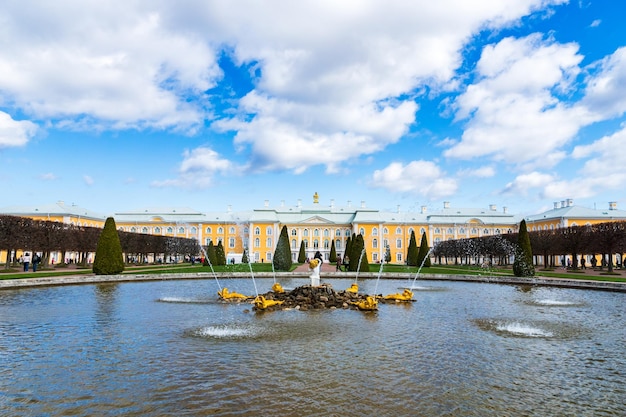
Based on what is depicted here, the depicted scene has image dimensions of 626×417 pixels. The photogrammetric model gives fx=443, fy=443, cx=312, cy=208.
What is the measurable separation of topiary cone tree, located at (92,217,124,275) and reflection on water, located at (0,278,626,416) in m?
12.1

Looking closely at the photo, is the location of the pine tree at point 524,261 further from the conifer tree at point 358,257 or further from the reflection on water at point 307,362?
the reflection on water at point 307,362

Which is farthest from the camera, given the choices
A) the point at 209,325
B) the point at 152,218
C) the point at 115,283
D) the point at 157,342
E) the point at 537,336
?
the point at 152,218

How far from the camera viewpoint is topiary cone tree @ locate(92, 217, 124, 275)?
989 inches

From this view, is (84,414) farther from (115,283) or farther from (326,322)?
(115,283)

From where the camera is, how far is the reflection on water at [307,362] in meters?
5.57

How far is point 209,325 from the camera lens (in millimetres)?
10656

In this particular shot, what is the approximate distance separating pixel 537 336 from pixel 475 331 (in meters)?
1.27

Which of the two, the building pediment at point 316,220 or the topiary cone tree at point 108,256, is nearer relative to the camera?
the topiary cone tree at point 108,256

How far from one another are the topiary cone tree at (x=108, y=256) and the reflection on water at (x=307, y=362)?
12.1 m

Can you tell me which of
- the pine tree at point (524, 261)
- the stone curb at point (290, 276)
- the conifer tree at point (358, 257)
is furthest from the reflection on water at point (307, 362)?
the conifer tree at point (358, 257)

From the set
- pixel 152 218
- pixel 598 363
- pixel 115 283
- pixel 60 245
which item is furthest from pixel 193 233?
pixel 598 363

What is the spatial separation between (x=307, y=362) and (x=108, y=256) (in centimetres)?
2138

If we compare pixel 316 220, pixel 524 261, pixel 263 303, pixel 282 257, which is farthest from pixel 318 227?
pixel 263 303

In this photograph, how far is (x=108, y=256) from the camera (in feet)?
83.1
